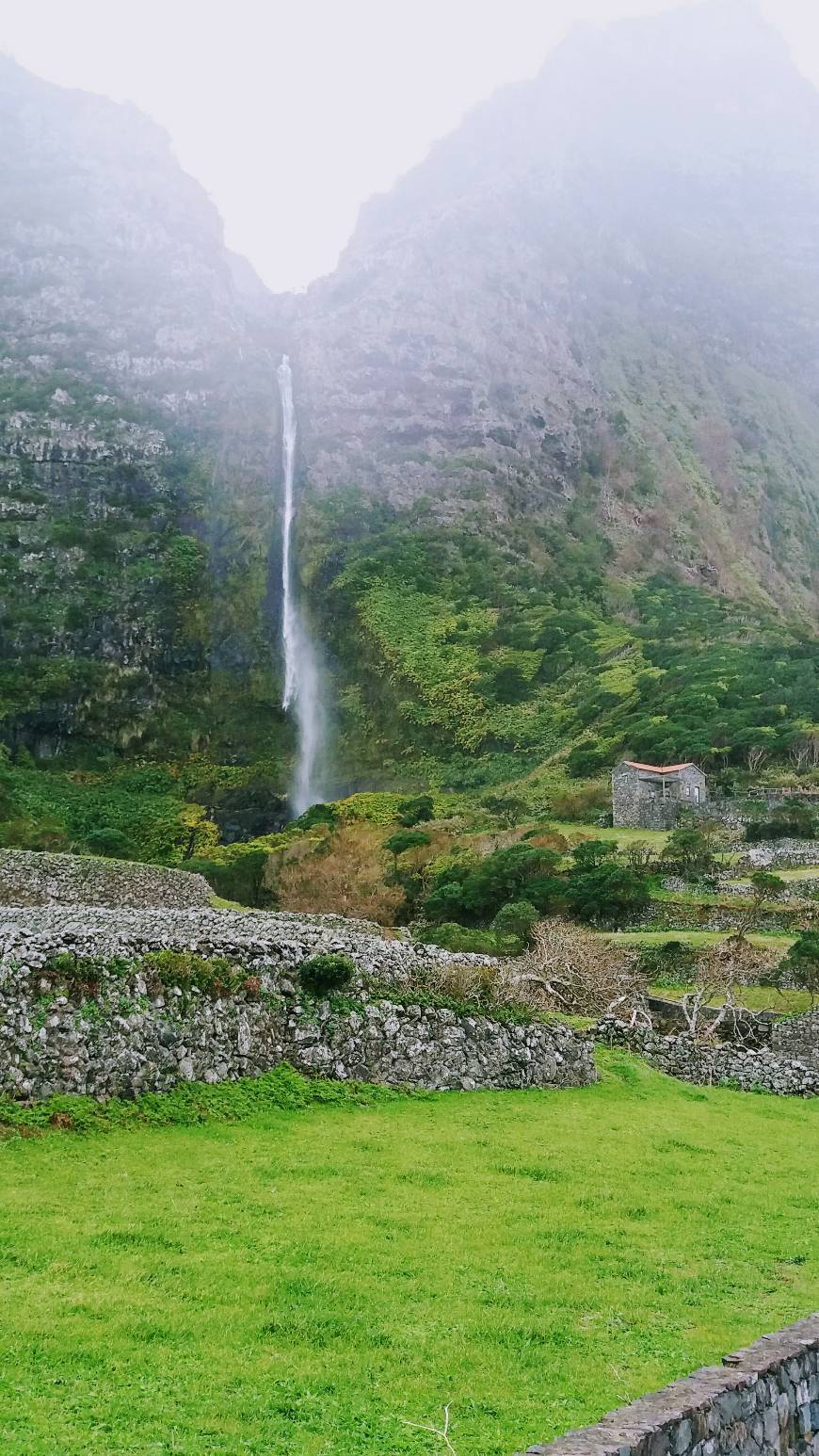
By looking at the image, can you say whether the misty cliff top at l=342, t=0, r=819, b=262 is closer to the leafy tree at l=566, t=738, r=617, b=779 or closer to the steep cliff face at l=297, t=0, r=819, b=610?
the steep cliff face at l=297, t=0, r=819, b=610

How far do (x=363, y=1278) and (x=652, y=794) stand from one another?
4617cm

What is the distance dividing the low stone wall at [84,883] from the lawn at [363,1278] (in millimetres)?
12608

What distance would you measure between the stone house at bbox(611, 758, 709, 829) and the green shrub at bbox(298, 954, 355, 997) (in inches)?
1532

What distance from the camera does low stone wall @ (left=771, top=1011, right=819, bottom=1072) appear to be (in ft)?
76.2

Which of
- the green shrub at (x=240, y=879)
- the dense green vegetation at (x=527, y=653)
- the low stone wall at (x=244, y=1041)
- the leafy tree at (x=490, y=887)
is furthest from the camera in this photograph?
the dense green vegetation at (x=527, y=653)

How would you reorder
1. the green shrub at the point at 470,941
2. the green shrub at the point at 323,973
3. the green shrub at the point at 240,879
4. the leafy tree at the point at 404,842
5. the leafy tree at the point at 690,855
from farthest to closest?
the leafy tree at the point at 404,842 < the green shrub at the point at 240,879 < the leafy tree at the point at 690,855 < the green shrub at the point at 470,941 < the green shrub at the point at 323,973

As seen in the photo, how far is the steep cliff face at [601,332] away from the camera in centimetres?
11094

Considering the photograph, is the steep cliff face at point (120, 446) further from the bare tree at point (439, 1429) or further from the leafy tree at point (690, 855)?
the bare tree at point (439, 1429)

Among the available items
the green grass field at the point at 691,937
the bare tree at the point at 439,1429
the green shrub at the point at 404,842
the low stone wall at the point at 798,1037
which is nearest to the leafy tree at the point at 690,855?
the green grass field at the point at 691,937

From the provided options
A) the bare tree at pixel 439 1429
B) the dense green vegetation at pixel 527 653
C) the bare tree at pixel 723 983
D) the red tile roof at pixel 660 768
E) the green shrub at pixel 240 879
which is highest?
the dense green vegetation at pixel 527 653

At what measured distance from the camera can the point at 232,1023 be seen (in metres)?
13.9

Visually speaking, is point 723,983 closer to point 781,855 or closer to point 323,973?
point 323,973

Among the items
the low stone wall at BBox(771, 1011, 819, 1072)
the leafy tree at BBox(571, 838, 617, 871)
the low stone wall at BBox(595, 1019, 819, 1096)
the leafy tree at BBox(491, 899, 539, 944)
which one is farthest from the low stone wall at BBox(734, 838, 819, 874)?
the low stone wall at BBox(595, 1019, 819, 1096)

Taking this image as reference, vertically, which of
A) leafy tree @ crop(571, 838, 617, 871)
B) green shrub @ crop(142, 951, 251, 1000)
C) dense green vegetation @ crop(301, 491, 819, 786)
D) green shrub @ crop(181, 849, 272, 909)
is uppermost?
dense green vegetation @ crop(301, 491, 819, 786)
